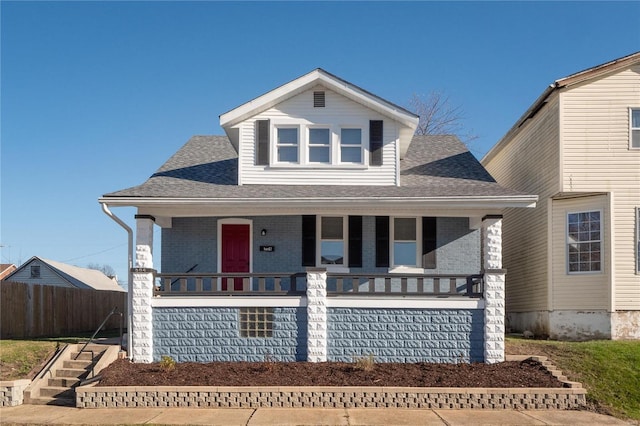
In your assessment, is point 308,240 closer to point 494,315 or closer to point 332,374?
point 332,374

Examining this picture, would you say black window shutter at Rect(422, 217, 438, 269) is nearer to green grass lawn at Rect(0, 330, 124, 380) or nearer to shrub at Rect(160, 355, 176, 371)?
shrub at Rect(160, 355, 176, 371)

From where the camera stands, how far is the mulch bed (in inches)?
433

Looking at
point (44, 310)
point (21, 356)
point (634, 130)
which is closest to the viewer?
point (21, 356)

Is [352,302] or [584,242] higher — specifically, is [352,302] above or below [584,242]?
below

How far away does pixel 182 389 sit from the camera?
1051 centimetres

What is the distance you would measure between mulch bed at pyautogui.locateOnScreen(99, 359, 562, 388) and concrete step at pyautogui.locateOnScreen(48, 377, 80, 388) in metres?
0.62

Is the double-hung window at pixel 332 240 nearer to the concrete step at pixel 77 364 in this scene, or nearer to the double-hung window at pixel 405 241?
the double-hung window at pixel 405 241

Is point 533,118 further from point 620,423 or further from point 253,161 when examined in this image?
point 620,423

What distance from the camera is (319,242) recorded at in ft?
48.2

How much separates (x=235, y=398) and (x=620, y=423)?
6423 millimetres

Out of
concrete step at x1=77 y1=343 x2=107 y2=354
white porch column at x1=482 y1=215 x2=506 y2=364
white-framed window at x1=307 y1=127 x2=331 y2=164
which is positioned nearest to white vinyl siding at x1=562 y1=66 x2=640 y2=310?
white porch column at x1=482 y1=215 x2=506 y2=364

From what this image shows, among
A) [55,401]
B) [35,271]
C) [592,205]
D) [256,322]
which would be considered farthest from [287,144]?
[35,271]

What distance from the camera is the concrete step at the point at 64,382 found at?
11.7 meters

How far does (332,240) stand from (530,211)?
244 inches
